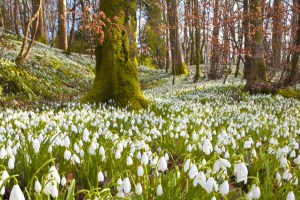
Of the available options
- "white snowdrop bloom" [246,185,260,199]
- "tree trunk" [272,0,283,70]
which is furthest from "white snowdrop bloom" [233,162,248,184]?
"tree trunk" [272,0,283,70]

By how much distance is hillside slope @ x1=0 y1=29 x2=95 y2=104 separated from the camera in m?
10.6

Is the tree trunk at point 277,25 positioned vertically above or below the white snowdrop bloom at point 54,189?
above

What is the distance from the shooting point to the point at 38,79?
13211 mm

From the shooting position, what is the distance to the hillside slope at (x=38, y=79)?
418 inches

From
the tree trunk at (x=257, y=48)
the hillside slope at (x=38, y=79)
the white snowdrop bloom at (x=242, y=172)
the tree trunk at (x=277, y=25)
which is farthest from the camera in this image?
the tree trunk at (x=257, y=48)

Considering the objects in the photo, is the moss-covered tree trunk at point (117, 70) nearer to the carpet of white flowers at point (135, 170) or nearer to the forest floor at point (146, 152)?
the forest floor at point (146, 152)

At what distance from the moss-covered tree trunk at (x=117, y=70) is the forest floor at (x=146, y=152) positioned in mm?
822

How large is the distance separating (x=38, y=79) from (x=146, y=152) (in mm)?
11203

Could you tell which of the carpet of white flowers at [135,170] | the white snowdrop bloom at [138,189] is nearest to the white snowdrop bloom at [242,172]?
the carpet of white flowers at [135,170]

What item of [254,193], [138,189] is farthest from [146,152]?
[254,193]

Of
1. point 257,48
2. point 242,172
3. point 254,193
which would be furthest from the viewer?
point 257,48

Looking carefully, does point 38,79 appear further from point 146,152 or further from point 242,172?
point 242,172

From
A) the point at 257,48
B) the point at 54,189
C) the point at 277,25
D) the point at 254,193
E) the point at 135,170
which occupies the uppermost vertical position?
the point at 277,25

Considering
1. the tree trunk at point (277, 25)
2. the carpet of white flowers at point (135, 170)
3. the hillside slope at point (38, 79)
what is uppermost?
the tree trunk at point (277, 25)
